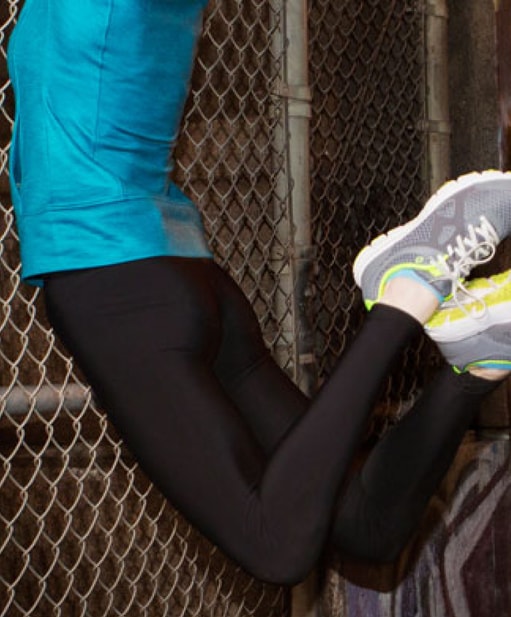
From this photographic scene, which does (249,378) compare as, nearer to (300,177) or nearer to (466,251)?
(466,251)

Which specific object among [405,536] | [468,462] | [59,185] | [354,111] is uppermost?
[59,185]

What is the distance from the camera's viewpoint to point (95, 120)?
186cm

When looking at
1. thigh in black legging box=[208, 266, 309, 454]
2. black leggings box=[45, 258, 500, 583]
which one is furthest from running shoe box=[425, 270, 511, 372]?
thigh in black legging box=[208, 266, 309, 454]

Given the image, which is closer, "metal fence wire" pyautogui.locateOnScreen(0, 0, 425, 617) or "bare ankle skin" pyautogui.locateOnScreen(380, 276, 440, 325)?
"bare ankle skin" pyautogui.locateOnScreen(380, 276, 440, 325)

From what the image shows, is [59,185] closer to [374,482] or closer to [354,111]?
[374,482]

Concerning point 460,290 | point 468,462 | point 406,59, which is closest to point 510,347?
point 460,290

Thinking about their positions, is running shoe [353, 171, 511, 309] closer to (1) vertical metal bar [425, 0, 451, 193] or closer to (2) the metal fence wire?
(2) the metal fence wire

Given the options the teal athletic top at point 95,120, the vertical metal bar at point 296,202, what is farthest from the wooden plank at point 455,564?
the teal athletic top at point 95,120

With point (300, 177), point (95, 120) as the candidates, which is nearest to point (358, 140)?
point (300, 177)

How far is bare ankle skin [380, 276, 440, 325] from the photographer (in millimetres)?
1943

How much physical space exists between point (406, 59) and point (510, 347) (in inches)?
86.9

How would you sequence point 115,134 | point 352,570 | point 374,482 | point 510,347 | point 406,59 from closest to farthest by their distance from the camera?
point 115,134, point 510,347, point 374,482, point 352,570, point 406,59

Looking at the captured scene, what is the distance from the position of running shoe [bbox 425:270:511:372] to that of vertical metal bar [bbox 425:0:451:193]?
1.97 m

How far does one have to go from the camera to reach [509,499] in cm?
386
